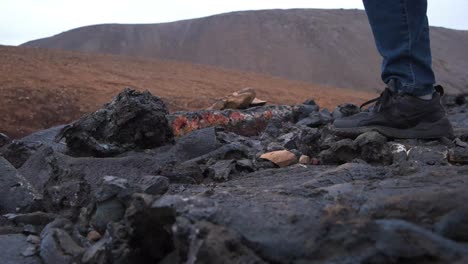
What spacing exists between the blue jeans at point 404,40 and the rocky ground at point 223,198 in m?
0.29

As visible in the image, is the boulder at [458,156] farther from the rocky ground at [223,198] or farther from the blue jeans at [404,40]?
the blue jeans at [404,40]

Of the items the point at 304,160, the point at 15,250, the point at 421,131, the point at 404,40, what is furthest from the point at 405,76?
the point at 15,250

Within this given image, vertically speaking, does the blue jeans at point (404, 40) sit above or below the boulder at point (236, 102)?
above

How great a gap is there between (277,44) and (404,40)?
27827 millimetres

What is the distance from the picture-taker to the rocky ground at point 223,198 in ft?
3.38

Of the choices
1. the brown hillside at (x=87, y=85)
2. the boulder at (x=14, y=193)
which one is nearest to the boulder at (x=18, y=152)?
the boulder at (x=14, y=193)

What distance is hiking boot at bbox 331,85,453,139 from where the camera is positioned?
2.13 metres

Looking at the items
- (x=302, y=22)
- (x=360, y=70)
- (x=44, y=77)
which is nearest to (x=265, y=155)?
(x=44, y=77)

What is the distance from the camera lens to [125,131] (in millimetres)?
2684

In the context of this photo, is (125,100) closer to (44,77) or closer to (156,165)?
(156,165)

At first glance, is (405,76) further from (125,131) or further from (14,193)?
(14,193)

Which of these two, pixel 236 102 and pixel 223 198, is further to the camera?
pixel 236 102

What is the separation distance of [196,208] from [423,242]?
0.45 meters

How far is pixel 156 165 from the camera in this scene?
2277 mm
